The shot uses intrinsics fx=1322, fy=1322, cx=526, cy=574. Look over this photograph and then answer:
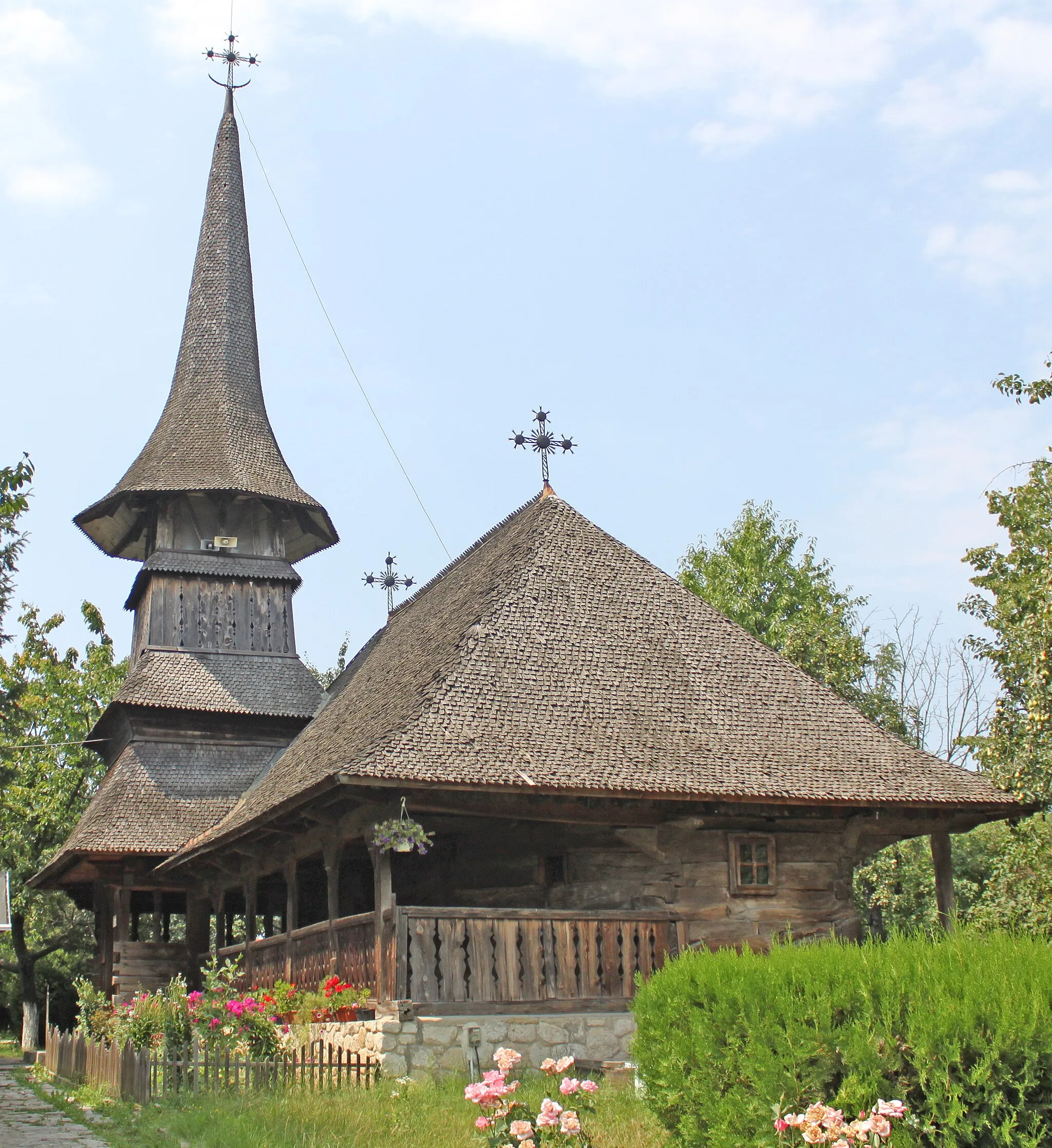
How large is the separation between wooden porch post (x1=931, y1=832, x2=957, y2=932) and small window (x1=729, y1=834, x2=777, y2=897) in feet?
6.54

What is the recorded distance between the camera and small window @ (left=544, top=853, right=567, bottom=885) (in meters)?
14.2

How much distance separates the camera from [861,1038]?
21.0 ft

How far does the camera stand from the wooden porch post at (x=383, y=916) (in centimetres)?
1192

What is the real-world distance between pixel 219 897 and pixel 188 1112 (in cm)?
956

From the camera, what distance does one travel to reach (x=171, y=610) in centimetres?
2269

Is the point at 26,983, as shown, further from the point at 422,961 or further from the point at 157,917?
the point at 422,961

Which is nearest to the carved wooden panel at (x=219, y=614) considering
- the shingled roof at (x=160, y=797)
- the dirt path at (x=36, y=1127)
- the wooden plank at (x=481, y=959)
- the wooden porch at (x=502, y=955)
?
the shingled roof at (x=160, y=797)

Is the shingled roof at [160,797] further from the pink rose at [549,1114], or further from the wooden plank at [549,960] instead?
the pink rose at [549,1114]

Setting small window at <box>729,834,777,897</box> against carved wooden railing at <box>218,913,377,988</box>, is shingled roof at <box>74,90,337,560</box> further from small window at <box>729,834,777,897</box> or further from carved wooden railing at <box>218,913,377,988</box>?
small window at <box>729,834,777,897</box>

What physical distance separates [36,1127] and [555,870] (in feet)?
18.4

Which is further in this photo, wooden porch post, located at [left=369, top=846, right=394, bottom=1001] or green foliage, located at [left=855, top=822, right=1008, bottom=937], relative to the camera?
green foliage, located at [left=855, top=822, right=1008, bottom=937]

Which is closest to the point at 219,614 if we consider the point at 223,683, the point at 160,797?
Answer: the point at 223,683

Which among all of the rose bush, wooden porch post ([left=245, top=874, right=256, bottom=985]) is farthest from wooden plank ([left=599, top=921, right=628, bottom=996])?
wooden porch post ([left=245, top=874, right=256, bottom=985])

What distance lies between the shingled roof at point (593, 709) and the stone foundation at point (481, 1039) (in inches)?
85.4
